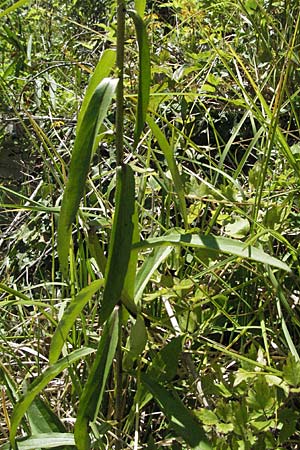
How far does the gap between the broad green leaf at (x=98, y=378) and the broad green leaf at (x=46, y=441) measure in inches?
4.6

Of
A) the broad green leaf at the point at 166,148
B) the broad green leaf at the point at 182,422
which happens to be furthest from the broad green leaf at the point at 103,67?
the broad green leaf at the point at 182,422

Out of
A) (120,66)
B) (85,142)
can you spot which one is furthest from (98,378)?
(120,66)

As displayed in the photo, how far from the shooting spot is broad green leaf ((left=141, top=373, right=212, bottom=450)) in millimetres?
1246

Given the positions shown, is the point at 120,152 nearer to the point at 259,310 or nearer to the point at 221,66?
the point at 259,310

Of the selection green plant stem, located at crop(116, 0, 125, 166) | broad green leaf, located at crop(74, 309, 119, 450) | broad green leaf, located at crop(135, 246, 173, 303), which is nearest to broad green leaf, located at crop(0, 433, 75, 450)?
broad green leaf, located at crop(74, 309, 119, 450)

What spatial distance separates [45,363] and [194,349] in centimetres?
33

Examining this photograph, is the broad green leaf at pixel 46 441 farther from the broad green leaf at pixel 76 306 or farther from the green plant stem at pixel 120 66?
the green plant stem at pixel 120 66

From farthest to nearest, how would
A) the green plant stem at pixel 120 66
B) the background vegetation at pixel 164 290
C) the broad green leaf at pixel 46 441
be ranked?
the broad green leaf at pixel 46 441, the background vegetation at pixel 164 290, the green plant stem at pixel 120 66

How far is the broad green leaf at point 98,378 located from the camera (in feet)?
3.77

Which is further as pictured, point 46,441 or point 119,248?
point 46,441

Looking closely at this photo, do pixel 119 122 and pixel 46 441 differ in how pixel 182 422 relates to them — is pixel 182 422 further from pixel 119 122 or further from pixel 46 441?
pixel 119 122

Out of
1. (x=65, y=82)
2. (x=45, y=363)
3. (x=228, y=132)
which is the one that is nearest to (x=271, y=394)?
(x=45, y=363)

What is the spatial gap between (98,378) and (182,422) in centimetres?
20

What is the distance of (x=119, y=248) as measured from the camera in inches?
43.9
